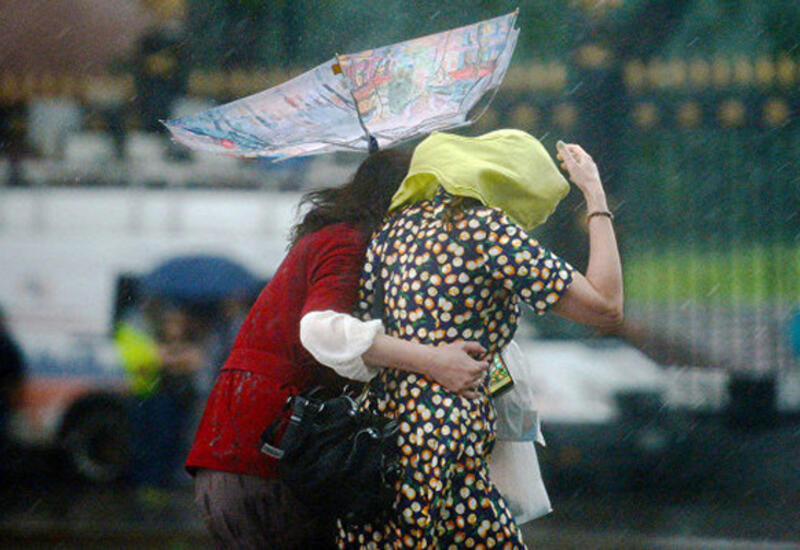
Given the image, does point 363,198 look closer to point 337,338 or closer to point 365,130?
point 365,130

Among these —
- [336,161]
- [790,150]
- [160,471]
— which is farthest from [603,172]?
[160,471]

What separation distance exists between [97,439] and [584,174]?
6.81 meters

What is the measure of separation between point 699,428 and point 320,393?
6164 mm

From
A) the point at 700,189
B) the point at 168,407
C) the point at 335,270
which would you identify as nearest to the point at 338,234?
the point at 335,270

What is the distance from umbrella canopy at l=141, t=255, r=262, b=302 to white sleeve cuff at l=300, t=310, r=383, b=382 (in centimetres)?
607

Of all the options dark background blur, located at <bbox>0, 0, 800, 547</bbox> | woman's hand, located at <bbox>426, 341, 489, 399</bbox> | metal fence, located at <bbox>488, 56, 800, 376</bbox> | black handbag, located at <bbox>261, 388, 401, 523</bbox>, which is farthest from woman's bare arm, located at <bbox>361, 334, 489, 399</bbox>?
metal fence, located at <bbox>488, 56, 800, 376</bbox>

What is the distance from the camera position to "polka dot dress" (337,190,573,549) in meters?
2.57

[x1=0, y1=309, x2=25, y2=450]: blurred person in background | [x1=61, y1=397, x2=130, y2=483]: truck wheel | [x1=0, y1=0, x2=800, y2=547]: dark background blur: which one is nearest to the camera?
[x1=0, y1=0, x2=800, y2=547]: dark background blur

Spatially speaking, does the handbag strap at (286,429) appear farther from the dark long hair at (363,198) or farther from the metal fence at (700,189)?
the metal fence at (700,189)

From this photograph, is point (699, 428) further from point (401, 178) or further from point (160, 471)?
point (401, 178)

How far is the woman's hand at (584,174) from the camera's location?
2756 millimetres

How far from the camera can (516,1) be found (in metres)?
8.56

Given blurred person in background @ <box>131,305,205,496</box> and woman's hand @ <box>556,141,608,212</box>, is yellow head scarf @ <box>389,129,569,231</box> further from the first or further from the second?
blurred person in background @ <box>131,305,205,496</box>

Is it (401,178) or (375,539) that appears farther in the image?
(401,178)
